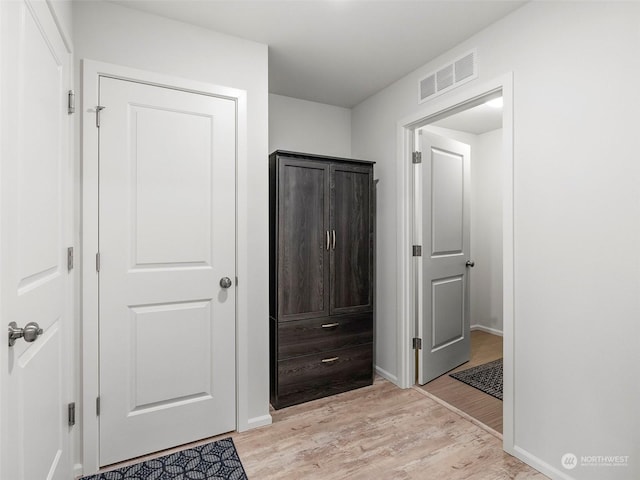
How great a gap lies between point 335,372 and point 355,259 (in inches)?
Result: 35.5

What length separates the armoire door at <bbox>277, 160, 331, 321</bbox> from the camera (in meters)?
2.52

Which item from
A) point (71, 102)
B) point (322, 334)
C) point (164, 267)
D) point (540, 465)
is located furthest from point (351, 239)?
point (71, 102)

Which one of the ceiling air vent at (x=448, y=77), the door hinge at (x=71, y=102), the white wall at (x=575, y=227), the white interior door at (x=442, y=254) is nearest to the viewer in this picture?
the white wall at (x=575, y=227)

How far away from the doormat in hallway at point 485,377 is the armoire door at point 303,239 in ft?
4.53

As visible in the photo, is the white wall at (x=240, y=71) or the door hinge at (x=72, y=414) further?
the white wall at (x=240, y=71)

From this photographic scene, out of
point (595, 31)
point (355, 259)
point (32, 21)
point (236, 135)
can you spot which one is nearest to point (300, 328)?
point (355, 259)

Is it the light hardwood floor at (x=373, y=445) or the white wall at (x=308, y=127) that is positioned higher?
the white wall at (x=308, y=127)

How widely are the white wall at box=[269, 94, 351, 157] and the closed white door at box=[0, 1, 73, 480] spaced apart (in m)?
1.74

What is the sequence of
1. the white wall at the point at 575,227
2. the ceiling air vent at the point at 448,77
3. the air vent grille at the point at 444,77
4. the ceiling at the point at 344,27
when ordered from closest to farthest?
the white wall at the point at 575,227 < the ceiling at the point at 344,27 < the ceiling air vent at the point at 448,77 < the air vent grille at the point at 444,77

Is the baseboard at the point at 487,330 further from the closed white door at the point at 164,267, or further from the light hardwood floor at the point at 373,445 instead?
the closed white door at the point at 164,267

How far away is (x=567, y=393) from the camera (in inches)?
67.6

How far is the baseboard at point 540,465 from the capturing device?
1.73 metres

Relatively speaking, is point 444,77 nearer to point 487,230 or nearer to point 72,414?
point 487,230

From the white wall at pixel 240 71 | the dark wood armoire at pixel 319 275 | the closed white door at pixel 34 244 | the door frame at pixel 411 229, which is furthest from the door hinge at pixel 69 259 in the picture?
the door frame at pixel 411 229
